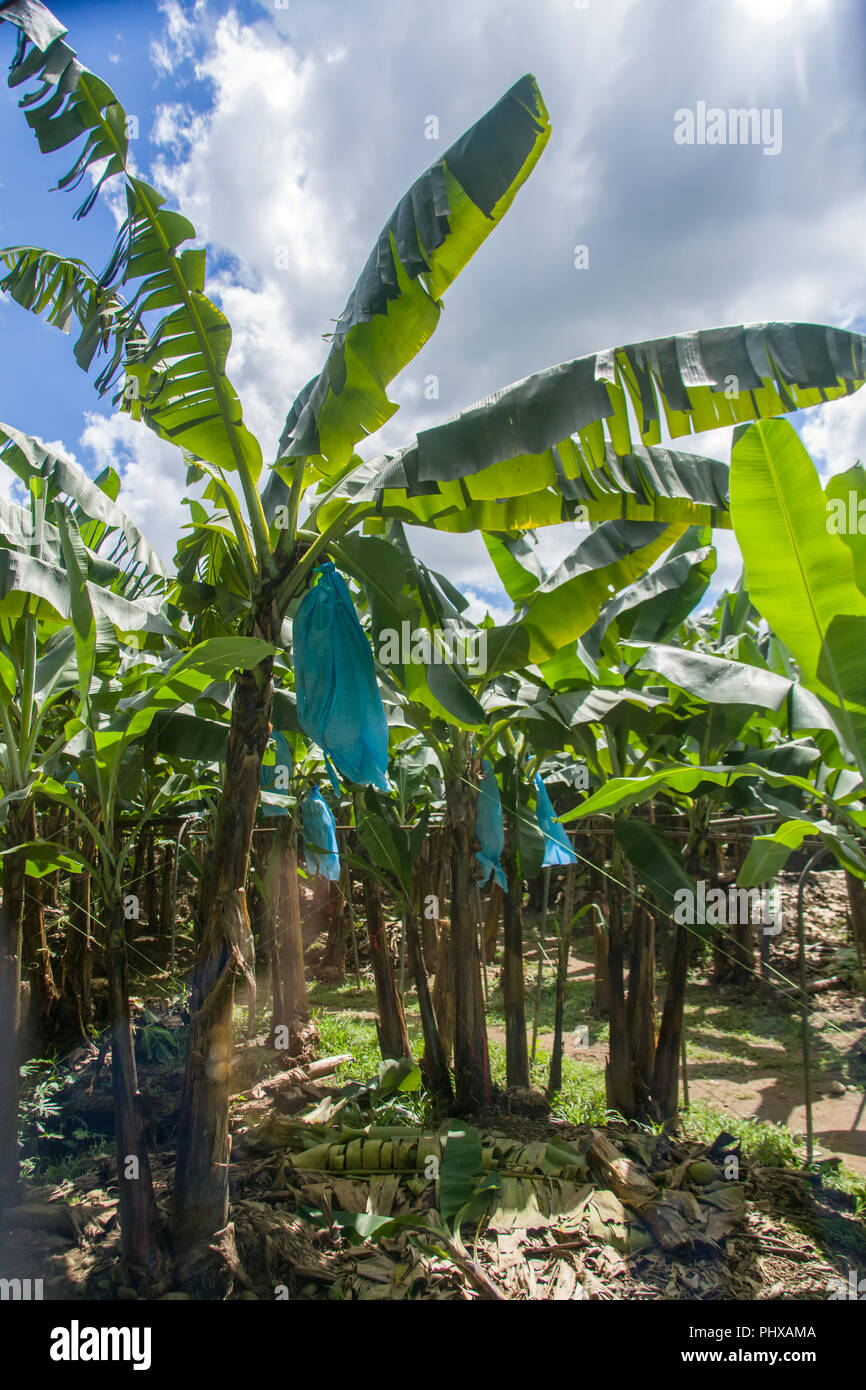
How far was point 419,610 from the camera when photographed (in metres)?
3.25

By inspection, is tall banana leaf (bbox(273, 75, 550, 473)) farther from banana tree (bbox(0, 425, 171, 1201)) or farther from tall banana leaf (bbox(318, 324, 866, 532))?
banana tree (bbox(0, 425, 171, 1201))

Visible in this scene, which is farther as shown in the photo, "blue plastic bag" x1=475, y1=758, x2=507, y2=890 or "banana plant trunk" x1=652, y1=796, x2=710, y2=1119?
"blue plastic bag" x1=475, y1=758, x2=507, y2=890

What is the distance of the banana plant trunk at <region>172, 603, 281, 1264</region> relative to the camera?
9.28 feet

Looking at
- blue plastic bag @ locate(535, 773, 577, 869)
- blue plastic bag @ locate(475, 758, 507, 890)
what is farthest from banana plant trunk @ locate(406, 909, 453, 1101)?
blue plastic bag @ locate(535, 773, 577, 869)

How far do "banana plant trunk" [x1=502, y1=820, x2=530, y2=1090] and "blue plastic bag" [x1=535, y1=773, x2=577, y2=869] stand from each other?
218 millimetres

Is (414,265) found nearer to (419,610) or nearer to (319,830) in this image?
(419,610)

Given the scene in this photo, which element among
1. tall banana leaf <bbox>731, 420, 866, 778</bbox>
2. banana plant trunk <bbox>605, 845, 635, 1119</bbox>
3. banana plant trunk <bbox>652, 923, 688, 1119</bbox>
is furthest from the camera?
banana plant trunk <bbox>605, 845, 635, 1119</bbox>

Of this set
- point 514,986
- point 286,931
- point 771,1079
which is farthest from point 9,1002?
point 771,1079

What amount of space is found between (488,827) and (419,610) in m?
1.79

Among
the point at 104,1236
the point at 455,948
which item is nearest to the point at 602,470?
the point at 455,948

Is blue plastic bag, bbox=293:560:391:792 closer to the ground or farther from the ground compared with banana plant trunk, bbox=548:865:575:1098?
farther from the ground

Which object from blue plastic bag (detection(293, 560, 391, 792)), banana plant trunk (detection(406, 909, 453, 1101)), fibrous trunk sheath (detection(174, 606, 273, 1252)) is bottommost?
banana plant trunk (detection(406, 909, 453, 1101))
